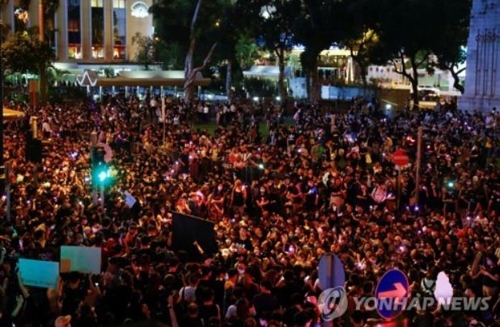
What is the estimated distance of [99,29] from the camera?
83438 mm

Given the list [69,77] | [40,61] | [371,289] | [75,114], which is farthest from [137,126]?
[69,77]

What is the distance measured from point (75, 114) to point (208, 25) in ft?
61.9

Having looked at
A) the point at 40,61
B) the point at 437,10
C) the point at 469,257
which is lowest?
the point at 469,257

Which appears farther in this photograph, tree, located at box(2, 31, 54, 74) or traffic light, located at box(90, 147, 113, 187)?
tree, located at box(2, 31, 54, 74)

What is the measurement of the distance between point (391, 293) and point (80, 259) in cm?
438

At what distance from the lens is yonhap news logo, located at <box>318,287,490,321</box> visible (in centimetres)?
823

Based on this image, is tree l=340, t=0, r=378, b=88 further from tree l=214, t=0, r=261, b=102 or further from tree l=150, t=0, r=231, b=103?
tree l=150, t=0, r=231, b=103

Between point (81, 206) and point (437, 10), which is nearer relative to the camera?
point (81, 206)

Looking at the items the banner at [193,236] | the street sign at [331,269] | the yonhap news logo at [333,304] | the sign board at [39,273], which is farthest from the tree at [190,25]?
the street sign at [331,269]

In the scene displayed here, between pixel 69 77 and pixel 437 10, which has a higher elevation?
pixel 437 10

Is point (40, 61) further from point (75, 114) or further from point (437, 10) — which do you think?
point (437, 10)

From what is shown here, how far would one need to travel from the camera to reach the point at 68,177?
68.2 feet

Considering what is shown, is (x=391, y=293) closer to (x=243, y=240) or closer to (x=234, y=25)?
(x=243, y=240)

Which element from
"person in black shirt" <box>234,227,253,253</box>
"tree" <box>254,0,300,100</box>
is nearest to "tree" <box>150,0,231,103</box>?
"tree" <box>254,0,300,100</box>
